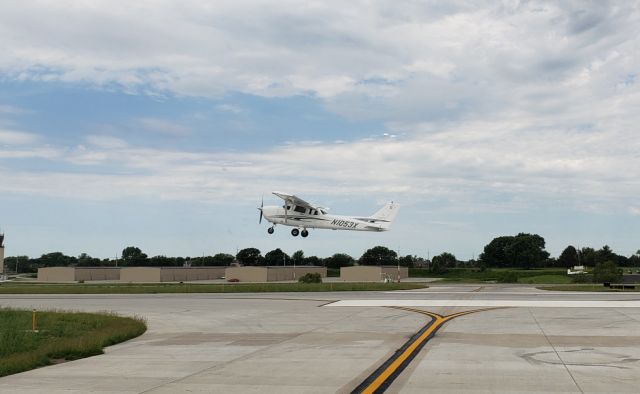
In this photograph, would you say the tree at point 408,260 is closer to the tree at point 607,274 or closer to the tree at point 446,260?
the tree at point 446,260

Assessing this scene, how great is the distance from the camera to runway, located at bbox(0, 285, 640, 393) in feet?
38.2

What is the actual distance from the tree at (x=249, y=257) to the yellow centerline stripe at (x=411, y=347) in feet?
458

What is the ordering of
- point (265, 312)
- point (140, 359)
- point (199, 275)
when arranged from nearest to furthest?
point (140, 359) < point (265, 312) < point (199, 275)

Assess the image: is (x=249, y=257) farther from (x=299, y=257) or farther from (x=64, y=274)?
(x=64, y=274)

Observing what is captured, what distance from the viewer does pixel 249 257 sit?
169 meters

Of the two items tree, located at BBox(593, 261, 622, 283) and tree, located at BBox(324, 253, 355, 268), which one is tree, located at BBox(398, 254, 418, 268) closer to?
tree, located at BBox(324, 253, 355, 268)

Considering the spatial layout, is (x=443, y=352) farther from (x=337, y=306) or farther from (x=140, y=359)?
(x=337, y=306)

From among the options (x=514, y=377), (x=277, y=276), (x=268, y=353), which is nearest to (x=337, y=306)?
(x=268, y=353)

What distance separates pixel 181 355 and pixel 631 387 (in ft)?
34.1

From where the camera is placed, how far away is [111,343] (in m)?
19.5

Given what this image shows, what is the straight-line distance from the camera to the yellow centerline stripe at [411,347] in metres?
11.5

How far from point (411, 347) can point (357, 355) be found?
2.03 meters

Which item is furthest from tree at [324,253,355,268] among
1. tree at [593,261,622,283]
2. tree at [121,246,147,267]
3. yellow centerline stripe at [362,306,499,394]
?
yellow centerline stripe at [362,306,499,394]

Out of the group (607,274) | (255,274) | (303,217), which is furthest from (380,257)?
(303,217)
